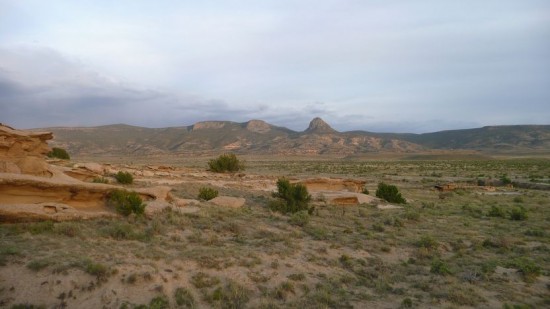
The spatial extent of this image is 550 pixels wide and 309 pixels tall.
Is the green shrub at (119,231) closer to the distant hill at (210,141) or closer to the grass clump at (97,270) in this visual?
the grass clump at (97,270)

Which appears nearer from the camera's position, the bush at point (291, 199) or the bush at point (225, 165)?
the bush at point (291, 199)

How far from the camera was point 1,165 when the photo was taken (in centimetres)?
1420

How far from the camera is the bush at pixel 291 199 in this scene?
1983cm

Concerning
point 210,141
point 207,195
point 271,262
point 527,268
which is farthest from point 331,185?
point 210,141

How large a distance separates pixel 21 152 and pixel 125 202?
183 inches

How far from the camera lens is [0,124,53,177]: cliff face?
14789mm

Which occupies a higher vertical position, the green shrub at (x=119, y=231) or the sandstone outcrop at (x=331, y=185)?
the green shrub at (x=119, y=231)

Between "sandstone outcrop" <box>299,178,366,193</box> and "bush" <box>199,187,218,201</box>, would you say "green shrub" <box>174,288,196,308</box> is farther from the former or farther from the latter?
"sandstone outcrop" <box>299,178,366,193</box>

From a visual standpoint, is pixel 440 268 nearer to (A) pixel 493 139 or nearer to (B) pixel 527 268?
(B) pixel 527 268

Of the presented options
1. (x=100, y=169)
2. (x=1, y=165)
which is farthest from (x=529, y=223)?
(x=100, y=169)

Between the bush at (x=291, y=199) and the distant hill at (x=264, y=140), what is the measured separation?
115 metres

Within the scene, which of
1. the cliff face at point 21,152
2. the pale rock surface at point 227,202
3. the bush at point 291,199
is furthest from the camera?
the bush at point 291,199

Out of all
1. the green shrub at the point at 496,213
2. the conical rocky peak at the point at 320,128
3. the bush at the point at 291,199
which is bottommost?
the green shrub at the point at 496,213

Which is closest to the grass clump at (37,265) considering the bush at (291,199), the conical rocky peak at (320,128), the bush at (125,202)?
the bush at (125,202)
